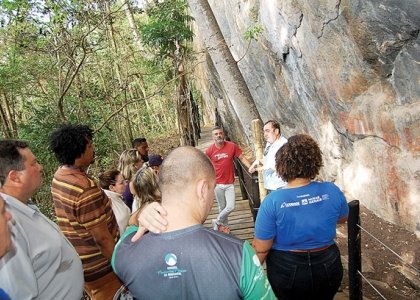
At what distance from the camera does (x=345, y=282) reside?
3861mm

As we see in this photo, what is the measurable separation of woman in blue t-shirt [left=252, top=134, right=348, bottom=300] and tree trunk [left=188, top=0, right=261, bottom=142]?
274cm

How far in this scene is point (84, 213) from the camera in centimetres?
228

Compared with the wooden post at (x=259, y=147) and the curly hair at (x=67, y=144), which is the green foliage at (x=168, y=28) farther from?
the curly hair at (x=67, y=144)

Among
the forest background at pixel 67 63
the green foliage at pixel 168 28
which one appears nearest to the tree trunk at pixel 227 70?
the forest background at pixel 67 63

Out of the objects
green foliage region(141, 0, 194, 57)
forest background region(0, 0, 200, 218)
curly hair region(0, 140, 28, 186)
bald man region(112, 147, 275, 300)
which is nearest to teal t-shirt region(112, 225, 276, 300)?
bald man region(112, 147, 275, 300)

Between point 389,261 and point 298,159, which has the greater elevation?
point 298,159

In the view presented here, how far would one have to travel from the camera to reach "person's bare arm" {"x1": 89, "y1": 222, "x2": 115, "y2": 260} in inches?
90.9

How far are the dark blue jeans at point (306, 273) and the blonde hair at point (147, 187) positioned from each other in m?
1.01

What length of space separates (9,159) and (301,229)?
187 centimetres

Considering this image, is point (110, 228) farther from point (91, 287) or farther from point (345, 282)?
point (345, 282)

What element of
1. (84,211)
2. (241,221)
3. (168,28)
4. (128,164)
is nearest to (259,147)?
(128,164)

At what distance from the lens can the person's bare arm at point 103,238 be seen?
7.57 feet

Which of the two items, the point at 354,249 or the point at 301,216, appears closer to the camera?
the point at 301,216

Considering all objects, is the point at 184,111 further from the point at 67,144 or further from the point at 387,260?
the point at 67,144
